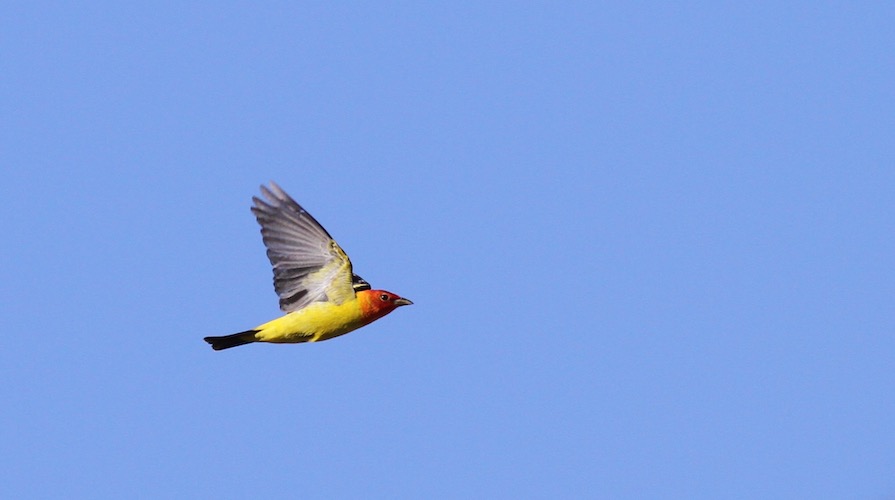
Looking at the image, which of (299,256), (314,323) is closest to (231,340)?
(314,323)

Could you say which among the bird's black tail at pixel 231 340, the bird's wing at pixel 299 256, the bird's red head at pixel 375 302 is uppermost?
the bird's wing at pixel 299 256

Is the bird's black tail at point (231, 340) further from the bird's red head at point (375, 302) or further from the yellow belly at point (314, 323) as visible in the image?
the bird's red head at point (375, 302)

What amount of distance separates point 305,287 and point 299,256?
1.47 feet

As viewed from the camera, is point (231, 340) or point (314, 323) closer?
point (314, 323)

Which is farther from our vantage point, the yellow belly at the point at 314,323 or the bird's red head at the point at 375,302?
the bird's red head at the point at 375,302

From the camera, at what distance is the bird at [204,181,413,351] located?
27078 millimetres

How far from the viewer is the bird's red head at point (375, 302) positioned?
27156 mm

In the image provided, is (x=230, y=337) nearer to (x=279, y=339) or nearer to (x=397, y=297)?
(x=279, y=339)

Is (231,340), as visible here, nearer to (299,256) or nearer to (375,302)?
(299,256)

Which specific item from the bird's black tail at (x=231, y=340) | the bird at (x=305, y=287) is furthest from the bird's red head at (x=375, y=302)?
the bird's black tail at (x=231, y=340)

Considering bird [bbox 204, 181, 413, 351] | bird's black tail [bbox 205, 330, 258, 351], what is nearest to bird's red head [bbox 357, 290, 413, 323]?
bird [bbox 204, 181, 413, 351]

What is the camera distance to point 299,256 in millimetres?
27250

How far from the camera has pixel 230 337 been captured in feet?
89.6

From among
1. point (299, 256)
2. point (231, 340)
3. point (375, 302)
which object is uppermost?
point (299, 256)
